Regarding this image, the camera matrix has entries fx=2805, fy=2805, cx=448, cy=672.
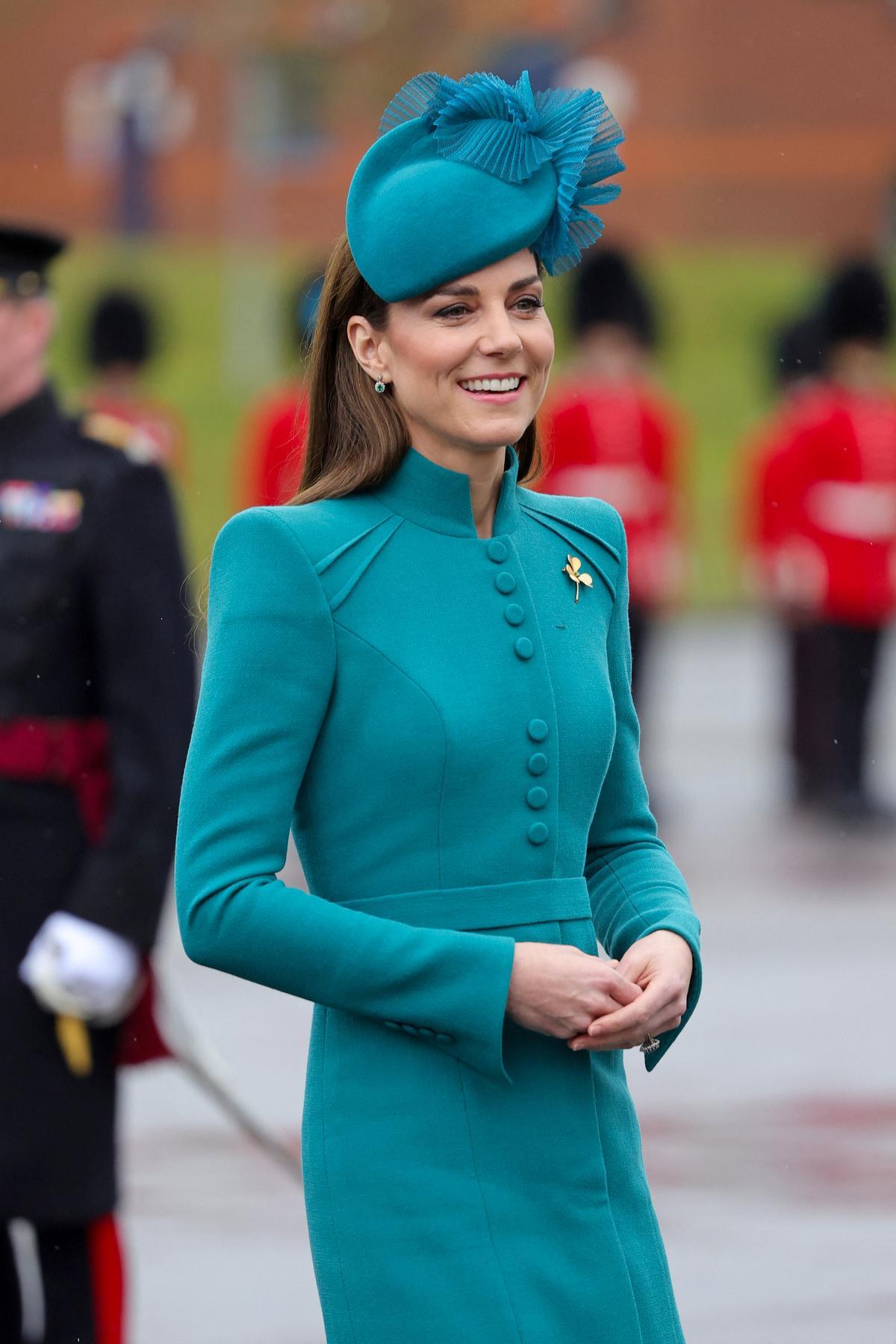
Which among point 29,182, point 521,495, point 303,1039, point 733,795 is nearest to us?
point 521,495

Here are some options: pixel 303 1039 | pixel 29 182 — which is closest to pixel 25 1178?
pixel 303 1039

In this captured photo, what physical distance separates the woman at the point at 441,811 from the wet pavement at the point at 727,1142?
173 cm

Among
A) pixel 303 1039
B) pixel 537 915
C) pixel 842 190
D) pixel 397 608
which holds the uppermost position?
pixel 842 190

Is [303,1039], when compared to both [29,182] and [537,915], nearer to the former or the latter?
[537,915]

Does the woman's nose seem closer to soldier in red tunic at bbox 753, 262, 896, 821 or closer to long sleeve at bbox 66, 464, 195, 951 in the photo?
long sleeve at bbox 66, 464, 195, 951

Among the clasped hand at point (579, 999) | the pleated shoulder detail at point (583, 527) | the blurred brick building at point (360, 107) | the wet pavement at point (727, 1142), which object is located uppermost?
the blurred brick building at point (360, 107)

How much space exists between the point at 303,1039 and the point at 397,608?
198 inches

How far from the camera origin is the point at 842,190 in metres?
36.9

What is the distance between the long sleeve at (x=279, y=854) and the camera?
245 cm

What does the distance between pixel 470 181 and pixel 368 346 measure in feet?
0.62

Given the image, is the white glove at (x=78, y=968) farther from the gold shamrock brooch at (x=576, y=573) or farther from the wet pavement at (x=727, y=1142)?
the gold shamrock brooch at (x=576, y=573)

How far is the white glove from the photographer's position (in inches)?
155

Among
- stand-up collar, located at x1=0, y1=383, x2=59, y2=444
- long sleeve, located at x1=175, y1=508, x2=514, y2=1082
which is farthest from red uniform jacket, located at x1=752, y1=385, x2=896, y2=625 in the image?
long sleeve, located at x1=175, y1=508, x2=514, y2=1082

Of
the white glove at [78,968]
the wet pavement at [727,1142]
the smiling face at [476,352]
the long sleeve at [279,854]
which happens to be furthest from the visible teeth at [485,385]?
the wet pavement at [727,1142]
